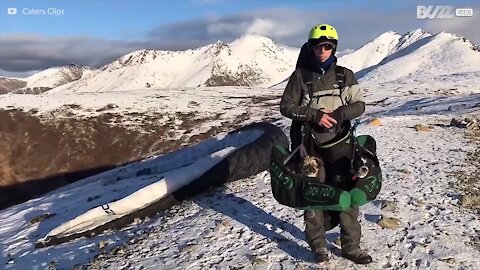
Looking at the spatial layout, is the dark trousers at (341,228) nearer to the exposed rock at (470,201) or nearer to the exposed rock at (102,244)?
the exposed rock at (470,201)

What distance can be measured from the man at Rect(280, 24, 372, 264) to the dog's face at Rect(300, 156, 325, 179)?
92 mm

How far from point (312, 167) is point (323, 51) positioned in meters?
1.47

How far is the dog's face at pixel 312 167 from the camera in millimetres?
6094

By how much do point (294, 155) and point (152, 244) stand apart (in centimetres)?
306

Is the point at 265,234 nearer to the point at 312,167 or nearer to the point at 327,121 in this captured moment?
the point at 312,167

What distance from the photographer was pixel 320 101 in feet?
19.5

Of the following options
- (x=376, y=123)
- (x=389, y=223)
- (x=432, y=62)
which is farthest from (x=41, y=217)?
(x=432, y=62)

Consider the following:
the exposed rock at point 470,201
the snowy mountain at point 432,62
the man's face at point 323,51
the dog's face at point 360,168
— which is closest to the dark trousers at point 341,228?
the dog's face at point 360,168

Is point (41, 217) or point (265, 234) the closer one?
point (265, 234)

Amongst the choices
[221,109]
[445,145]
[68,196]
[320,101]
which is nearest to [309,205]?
[320,101]

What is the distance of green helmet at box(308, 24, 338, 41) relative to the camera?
5.56 metres

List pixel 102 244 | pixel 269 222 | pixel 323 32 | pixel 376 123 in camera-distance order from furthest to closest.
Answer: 1. pixel 376 123
2. pixel 102 244
3. pixel 269 222
4. pixel 323 32

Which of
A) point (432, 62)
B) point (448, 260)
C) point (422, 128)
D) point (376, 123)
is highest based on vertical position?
point (376, 123)

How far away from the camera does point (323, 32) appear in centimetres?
557
